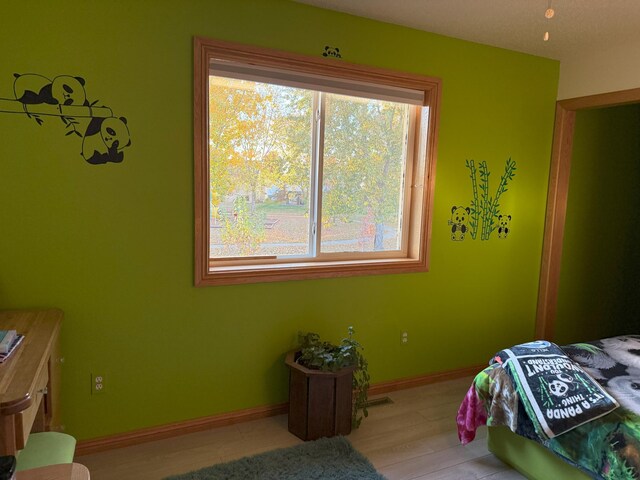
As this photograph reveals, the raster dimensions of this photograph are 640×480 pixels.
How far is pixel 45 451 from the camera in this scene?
1.50 m

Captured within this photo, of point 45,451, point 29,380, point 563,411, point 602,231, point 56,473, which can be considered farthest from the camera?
point 602,231

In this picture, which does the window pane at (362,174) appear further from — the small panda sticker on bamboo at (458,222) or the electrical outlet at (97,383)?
the electrical outlet at (97,383)

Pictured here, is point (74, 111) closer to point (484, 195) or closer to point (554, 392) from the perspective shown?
point (554, 392)

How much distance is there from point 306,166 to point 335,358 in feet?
3.95

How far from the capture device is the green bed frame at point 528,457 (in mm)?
2014

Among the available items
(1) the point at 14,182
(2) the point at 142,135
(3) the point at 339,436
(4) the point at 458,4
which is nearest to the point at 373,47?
(4) the point at 458,4

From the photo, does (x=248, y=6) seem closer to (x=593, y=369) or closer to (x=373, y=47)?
(x=373, y=47)

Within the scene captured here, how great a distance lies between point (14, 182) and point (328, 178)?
171 centimetres

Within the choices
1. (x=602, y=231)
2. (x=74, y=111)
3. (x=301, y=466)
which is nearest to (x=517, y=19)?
(x=602, y=231)

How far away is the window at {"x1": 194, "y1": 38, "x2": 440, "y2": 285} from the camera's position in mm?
2508

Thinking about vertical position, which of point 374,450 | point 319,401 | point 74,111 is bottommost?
point 374,450

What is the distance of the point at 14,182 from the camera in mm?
2072

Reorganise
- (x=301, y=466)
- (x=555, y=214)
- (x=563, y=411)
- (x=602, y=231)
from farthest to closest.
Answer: (x=602, y=231), (x=555, y=214), (x=301, y=466), (x=563, y=411)

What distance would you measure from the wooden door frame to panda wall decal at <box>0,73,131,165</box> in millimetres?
3137
